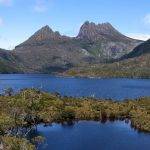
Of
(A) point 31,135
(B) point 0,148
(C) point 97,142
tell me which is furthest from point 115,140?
(B) point 0,148

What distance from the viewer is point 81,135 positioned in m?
193

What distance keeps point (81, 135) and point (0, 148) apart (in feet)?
275

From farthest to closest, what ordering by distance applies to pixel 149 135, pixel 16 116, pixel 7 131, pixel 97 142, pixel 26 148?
pixel 149 135 → pixel 97 142 → pixel 16 116 → pixel 7 131 → pixel 26 148

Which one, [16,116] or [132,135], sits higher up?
[16,116]

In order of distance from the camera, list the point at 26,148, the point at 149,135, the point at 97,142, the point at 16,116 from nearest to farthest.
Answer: the point at 26,148, the point at 16,116, the point at 97,142, the point at 149,135

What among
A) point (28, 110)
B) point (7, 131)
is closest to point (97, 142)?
point (28, 110)

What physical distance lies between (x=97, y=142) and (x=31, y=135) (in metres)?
28.0

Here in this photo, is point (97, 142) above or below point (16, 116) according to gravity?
below

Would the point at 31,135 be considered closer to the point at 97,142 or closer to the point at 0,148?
the point at 97,142

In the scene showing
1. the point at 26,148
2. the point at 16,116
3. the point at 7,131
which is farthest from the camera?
the point at 16,116

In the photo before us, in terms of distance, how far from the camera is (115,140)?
18200 cm

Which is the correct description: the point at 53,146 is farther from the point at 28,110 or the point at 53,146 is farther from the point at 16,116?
the point at 28,110

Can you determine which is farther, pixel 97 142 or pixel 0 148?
pixel 97 142

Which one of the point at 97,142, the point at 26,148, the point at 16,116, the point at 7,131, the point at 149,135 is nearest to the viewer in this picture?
the point at 26,148
